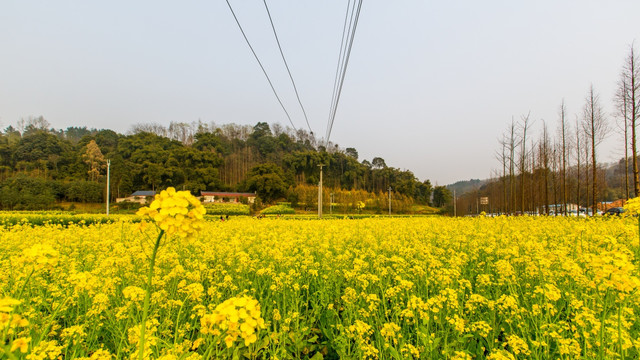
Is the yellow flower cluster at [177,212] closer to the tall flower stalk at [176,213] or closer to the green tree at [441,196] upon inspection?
the tall flower stalk at [176,213]

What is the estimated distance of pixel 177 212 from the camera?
130 centimetres

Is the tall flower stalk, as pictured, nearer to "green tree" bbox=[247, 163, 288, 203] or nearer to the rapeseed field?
the rapeseed field

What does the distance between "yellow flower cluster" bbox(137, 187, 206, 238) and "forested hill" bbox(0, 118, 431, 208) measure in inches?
1897

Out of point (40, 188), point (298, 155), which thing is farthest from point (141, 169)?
point (298, 155)

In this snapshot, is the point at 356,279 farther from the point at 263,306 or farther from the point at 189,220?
the point at 189,220

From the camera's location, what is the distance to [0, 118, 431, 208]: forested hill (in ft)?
159

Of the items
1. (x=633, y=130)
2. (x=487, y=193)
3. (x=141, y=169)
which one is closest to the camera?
(x=633, y=130)

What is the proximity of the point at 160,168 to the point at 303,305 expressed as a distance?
65364mm

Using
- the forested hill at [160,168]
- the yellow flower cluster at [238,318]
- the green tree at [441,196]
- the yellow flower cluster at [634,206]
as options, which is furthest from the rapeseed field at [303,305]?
the green tree at [441,196]

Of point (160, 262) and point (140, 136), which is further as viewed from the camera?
point (140, 136)

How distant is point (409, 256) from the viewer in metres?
4.33


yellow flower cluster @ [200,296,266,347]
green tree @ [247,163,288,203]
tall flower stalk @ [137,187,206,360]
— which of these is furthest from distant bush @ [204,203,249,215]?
yellow flower cluster @ [200,296,266,347]

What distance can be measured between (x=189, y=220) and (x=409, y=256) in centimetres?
372

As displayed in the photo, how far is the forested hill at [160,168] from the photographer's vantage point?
48531 mm
